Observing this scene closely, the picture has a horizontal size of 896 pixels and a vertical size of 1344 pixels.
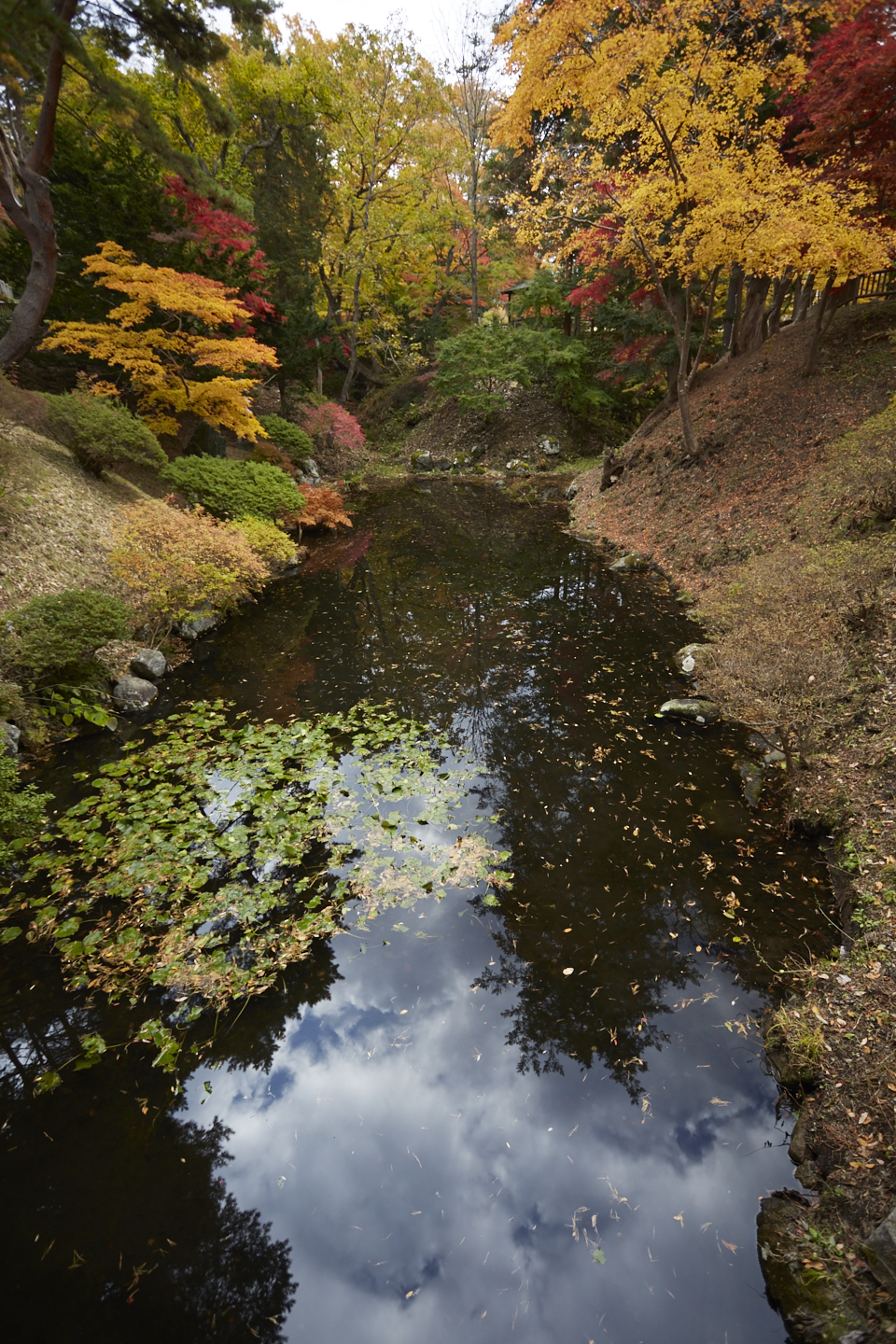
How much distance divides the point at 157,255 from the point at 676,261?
495 inches

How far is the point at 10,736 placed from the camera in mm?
6535

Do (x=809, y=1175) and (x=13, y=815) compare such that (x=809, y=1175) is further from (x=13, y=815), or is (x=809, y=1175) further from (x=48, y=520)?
(x=48, y=520)

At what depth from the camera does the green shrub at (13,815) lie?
4902 mm

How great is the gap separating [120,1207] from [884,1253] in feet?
12.1

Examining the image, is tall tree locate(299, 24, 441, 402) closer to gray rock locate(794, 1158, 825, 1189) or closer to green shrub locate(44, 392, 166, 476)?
green shrub locate(44, 392, 166, 476)

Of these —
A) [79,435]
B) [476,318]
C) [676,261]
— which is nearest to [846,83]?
[676,261]

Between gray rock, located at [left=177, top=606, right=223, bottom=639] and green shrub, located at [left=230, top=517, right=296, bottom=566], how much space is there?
6.56ft

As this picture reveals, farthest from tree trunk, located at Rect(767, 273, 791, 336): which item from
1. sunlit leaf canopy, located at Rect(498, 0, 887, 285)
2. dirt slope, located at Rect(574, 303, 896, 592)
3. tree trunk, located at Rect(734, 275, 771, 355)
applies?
sunlit leaf canopy, located at Rect(498, 0, 887, 285)

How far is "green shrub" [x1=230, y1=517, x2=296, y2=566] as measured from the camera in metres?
12.0

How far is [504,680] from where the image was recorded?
8469mm

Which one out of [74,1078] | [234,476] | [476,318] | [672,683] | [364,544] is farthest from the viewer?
[476,318]

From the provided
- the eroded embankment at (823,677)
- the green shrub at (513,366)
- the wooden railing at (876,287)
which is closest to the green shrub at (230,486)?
the eroded embankment at (823,677)

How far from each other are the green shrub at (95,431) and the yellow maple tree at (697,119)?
30.3ft

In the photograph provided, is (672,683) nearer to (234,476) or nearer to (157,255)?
(234,476)
